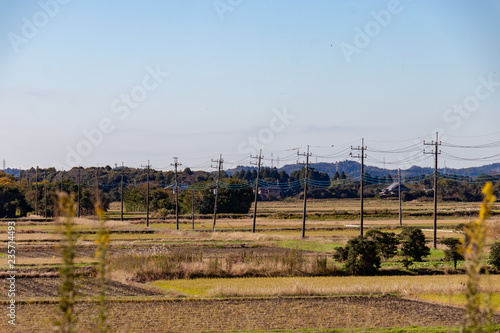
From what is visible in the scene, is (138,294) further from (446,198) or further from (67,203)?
(446,198)

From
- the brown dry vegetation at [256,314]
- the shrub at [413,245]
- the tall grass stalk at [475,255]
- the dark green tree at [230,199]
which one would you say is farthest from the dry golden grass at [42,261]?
the dark green tree at [230,199]

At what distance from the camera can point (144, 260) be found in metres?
36.0

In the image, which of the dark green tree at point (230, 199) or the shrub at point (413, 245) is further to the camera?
the dark green tree at point (230, 199)

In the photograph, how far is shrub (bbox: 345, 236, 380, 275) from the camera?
1460 inches

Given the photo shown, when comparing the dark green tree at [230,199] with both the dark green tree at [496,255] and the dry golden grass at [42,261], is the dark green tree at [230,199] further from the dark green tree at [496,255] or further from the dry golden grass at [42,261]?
the dark green tree at [496,255]

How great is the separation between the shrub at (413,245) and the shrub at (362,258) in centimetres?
399

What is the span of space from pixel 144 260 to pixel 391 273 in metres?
16.4

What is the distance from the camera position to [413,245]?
40625 millimetres

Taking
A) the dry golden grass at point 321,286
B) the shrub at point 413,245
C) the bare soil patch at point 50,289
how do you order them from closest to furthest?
the bare soil patch at point 50,289
the dry golden grass at point 321,286
the shrub at point 413,245

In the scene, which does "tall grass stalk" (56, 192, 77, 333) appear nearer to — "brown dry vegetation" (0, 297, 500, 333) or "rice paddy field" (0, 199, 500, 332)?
"rice paddy field" (0, 199, 500, 332)

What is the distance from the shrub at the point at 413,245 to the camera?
1598 inches

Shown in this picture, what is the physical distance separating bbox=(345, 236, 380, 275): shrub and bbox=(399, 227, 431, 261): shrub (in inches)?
157

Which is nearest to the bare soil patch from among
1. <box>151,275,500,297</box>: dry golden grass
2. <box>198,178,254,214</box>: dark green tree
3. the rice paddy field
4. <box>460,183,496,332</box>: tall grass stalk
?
the rice paddy field

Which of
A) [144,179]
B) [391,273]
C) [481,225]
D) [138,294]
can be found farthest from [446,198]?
[481,225]
